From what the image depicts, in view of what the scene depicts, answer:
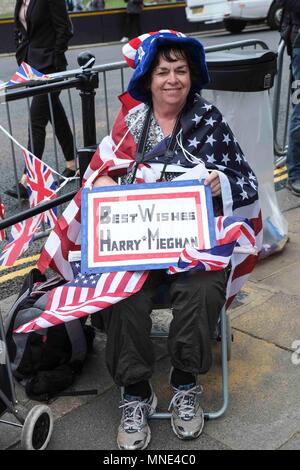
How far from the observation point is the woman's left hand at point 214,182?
2.71 meters

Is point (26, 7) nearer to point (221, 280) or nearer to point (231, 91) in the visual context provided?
point (231, 91)

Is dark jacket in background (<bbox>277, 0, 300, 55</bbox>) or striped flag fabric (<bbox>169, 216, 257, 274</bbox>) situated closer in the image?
striped flag fabric (<bbox>169, 216, 257, 274</bbox>)

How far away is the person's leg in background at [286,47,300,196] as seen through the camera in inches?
198

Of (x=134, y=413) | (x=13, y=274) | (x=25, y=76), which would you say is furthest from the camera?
(x=13, y=274)

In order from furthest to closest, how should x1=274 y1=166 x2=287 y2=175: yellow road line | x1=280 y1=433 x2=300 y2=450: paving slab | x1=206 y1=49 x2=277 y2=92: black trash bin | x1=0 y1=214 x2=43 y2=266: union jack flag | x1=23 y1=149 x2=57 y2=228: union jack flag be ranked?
x1=274 y1=166 x2=287 y2=175: yellow road line
x1=206 y1=49 x2=277 y2=92: black trash bin
x1=23 y1=149 x2=57 y2=228: union jack flag
x1=0 y1=214 x2=43 y2=266: union jack flag
x1=280 y1=433 x2=300 y2=450: paving slab

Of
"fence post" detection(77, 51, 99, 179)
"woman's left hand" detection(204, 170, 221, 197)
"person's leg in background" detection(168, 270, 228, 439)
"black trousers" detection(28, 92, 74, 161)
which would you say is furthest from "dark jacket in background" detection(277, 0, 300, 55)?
"person's leg in background" detection(168, 270, 228, 439)

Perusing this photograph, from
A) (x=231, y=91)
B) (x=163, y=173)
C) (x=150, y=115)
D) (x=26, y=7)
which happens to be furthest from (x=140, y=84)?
(x=26, y=7)

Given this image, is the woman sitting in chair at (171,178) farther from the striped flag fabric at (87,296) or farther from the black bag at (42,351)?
the black bag at (42,351)

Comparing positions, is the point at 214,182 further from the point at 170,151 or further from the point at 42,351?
the point at 42,351

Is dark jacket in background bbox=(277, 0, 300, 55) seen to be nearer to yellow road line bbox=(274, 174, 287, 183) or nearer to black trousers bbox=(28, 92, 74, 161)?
yellow road line bbox=(274, 174, 287, 183)

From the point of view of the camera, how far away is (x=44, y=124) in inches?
211

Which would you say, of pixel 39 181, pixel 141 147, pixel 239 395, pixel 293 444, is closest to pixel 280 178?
pixel 39 181

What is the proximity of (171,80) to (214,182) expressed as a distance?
483 millimetres

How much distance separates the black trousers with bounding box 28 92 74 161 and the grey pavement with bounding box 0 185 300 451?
204cm
